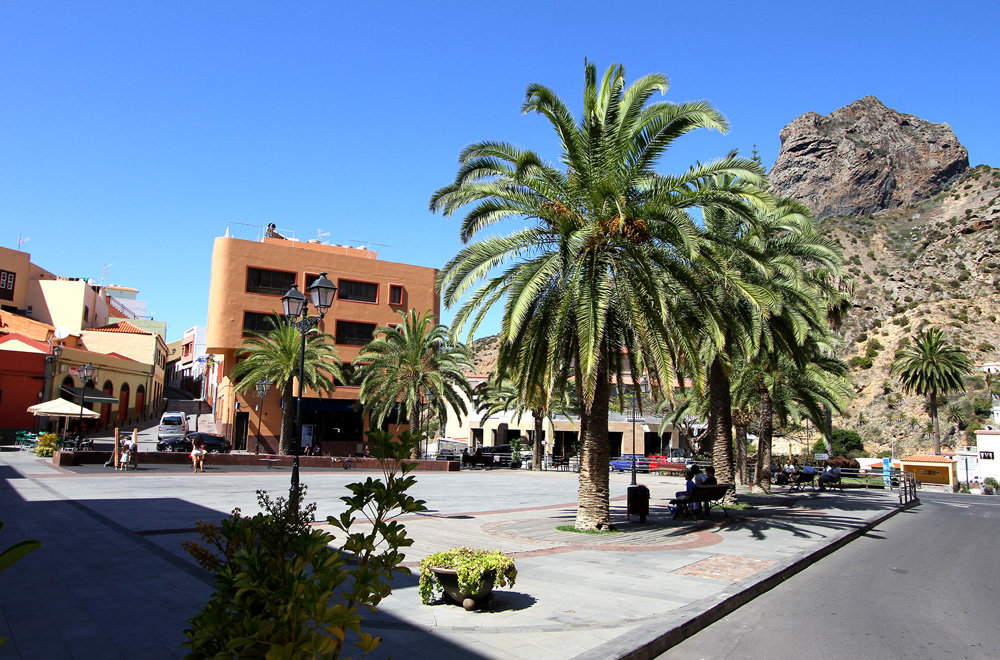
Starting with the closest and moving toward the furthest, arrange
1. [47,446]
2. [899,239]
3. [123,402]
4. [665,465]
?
[47,446]
[665,465]
[123,402]
[899,239]

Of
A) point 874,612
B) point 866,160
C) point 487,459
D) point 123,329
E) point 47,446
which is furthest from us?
point 866,160

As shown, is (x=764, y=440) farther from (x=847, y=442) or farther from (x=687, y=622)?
(x=847, y=442)

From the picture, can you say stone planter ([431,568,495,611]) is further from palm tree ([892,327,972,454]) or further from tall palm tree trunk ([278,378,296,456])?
palm tree ([892,327,972,454])

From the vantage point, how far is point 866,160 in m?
111

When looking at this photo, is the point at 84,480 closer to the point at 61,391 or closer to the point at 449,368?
the point at 449,368

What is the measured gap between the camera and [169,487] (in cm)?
2050

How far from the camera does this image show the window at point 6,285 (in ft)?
182

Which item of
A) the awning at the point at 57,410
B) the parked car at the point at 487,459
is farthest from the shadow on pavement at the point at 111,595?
the parked car at the point at 487,459

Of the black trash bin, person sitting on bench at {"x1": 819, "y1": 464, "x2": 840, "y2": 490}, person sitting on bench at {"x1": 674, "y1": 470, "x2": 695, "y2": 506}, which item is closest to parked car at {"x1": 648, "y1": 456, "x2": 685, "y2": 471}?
person sitting on bench at {"x1": 819, "y1": 464, "x2": 840, "y2": 490}

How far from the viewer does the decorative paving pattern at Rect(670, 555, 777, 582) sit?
9844mm

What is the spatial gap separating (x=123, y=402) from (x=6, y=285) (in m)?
13.5

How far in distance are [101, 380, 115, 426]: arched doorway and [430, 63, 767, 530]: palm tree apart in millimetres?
50325

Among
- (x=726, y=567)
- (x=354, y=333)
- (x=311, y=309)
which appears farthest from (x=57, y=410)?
(x=726, y=567)

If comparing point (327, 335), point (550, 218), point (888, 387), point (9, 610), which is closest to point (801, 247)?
point (550, 218)
